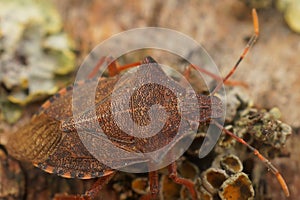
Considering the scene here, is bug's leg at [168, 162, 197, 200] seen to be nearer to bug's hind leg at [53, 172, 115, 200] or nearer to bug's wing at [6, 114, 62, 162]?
bug's hind leg at [53, 172, 115, 200]

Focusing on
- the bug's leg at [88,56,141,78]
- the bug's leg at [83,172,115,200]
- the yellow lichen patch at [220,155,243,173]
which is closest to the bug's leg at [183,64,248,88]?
the bug's leg at [88,56,141,78]

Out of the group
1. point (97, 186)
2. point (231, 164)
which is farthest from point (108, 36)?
point (231, 164)

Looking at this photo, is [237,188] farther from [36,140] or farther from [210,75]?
[36,140]

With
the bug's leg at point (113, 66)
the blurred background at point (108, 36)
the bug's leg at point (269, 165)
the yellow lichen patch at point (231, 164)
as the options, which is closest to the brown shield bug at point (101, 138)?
A: the bug's leg at point (269, 165)

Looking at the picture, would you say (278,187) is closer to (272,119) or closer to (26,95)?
(272,119)

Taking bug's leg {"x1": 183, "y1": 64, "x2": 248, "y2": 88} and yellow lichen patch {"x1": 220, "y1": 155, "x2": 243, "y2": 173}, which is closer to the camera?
yellow lichen patch {"x1": 220, "y1": 155, "x2": 243, "y2": 173}

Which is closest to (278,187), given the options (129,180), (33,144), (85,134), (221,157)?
(221,157)

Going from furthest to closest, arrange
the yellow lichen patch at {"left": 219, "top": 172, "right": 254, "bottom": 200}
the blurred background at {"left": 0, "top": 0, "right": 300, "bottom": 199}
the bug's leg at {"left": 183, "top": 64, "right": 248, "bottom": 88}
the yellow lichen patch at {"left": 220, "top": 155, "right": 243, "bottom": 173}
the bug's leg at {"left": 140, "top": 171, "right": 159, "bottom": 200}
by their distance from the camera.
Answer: the blurred background at {"left": 0, "top": 0, "right": 300, "bottom": 199} → the bug's leg at {"left": 183, "top": 64, "right": 248, "bottom": 88} → the bug's leg at {"left": 140, "top": 171, "right": 159, "bottom": 200} → the yellow lichen patch at {"left": 220, "top": 155, "right": 243, "bottom": 173} → the yellow lichen patch at {"left": 219, "top": 172, "right": 254, "bottom": 200}
